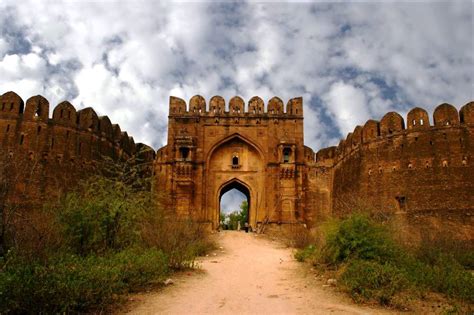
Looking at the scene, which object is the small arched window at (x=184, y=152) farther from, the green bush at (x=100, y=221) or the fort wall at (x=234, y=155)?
the green bush at (x=100, y=221)

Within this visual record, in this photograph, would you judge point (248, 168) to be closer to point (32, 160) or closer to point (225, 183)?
point (225, 183)

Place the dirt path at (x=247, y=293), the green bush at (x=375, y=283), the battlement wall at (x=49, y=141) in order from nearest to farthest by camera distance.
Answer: the dirt path at (x=247, y=293), the green bush at (x=375, y=283), the battlement wall at (x=49, y=141)

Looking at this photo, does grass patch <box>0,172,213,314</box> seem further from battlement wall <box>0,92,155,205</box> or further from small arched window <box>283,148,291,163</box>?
small arched window <box>283,148,291,163</box>

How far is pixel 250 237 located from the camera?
15.6 metres

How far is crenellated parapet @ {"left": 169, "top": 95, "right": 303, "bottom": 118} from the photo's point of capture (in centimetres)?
1881

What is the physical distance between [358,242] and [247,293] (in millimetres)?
2508

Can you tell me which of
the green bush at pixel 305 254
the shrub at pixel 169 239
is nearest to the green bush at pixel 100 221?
the shrub at pixel 169 239

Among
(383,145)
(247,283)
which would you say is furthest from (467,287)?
(383,145)

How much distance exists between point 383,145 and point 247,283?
31.9 ft

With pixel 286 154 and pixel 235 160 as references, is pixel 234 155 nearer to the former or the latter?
pixel 235 160

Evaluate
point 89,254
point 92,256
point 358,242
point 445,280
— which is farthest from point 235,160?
point 445,280

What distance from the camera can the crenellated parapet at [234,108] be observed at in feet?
61.7

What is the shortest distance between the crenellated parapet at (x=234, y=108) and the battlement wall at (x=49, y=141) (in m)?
3.93

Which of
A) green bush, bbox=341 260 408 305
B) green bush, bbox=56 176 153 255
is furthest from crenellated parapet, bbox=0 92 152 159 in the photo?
green bush, bbox=341 260 408 305
